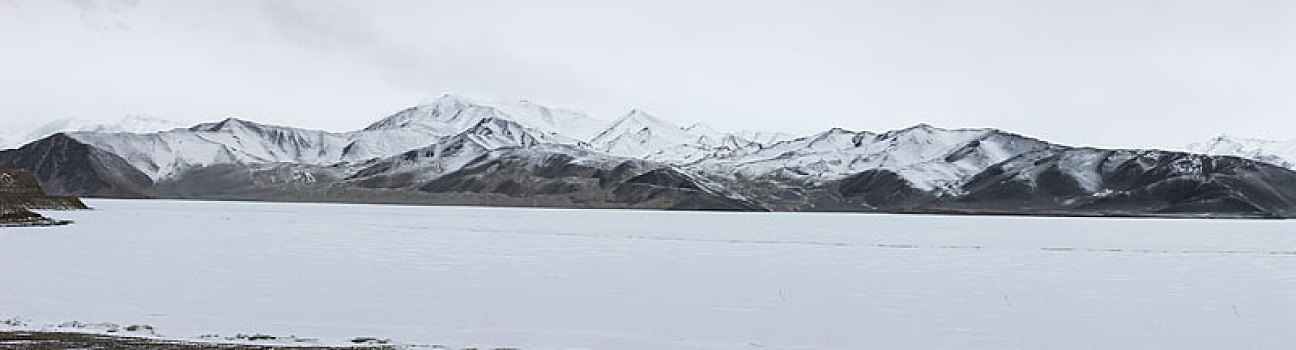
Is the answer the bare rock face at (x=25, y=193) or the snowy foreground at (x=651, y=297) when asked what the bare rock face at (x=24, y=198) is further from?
the snowy foreground at (x=651, y=297)

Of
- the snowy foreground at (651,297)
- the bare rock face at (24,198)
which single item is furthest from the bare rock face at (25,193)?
the snowy foreground at (651,297)

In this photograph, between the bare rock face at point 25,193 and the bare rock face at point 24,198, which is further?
the bare rock face at point 25,193

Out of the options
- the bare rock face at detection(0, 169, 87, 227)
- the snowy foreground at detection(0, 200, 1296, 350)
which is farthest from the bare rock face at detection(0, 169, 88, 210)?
the snowy foreground at detection(0, 200, 1296, 350)

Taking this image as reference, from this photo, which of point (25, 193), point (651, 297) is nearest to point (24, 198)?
point (25, 193)

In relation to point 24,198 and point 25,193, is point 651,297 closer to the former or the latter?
point 24,198

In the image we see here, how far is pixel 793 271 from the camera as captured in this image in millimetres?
54625

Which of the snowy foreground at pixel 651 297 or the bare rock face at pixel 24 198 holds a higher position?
the bare rock face at pixel 24 198

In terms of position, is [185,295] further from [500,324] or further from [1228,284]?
[1228,284]

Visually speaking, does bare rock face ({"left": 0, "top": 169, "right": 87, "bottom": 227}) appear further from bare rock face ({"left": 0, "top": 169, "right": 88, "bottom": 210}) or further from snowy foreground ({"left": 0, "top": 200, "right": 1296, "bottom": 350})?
snowy foreground ({"left": 0, "top": 200, "right": 1296, "bottom": 350})

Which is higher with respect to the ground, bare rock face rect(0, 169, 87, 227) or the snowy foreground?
bare rock face rect(0, 169, 87, 227)

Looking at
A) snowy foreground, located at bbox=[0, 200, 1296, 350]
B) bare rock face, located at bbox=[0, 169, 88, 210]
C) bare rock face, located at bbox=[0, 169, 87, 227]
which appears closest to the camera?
snowy foreground, located at bbox=[0, 200, 1296, 350]

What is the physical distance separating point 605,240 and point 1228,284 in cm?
5426

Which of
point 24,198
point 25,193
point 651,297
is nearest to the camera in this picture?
point 651,297

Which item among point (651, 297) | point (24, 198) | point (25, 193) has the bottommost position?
point (651, 297)
